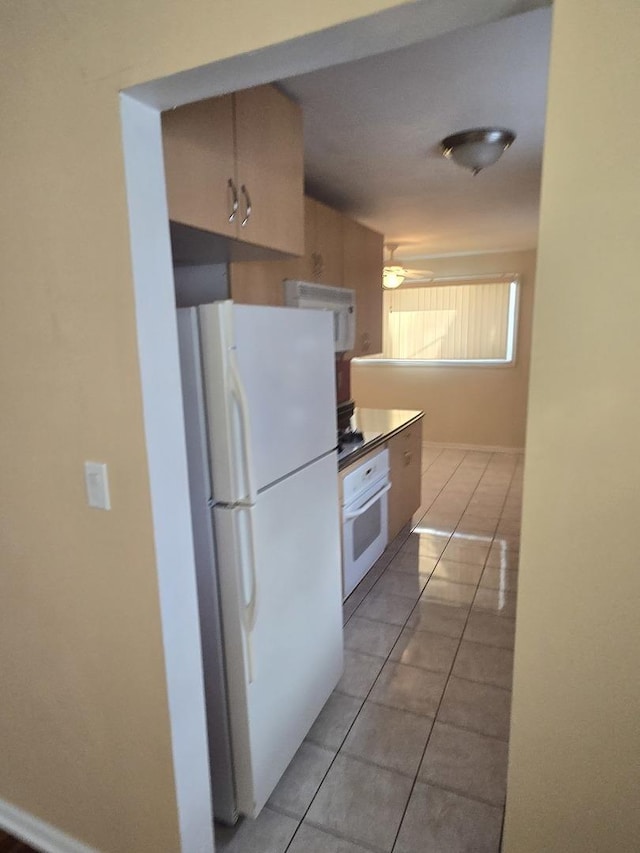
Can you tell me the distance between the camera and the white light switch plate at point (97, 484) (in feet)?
3.91

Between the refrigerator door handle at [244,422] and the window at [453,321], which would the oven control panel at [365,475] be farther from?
the window at [453,321]

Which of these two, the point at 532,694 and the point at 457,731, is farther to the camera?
the point at 457,731

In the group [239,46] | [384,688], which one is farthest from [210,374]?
[384,688]

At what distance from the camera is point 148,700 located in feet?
4.21

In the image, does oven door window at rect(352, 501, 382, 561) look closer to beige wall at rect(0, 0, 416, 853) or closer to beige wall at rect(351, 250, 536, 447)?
beige wall at rect(0, 0, 416, 853)

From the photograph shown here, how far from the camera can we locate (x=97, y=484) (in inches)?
47.4

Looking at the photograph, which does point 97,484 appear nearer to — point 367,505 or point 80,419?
point 80,419

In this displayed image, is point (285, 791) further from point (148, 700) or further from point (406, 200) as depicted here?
point (406, 200)

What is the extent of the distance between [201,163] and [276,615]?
4.46 ft

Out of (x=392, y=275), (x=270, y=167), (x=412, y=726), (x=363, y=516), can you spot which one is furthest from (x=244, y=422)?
(x=392, y=275)

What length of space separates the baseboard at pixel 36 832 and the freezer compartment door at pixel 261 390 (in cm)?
118

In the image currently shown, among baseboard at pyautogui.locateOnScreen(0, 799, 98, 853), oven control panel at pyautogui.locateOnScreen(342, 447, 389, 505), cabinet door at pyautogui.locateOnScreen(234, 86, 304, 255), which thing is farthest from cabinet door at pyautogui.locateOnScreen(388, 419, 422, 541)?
baseboard at pyautogui.locateOnScreen(0, 799, 98, 853)

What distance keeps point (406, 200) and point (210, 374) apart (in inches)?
97.0

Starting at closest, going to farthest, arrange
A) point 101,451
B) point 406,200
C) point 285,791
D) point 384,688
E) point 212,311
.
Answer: point 101,451 < point 212,311 < point 285,791 < point 384,688 < point 406,200
